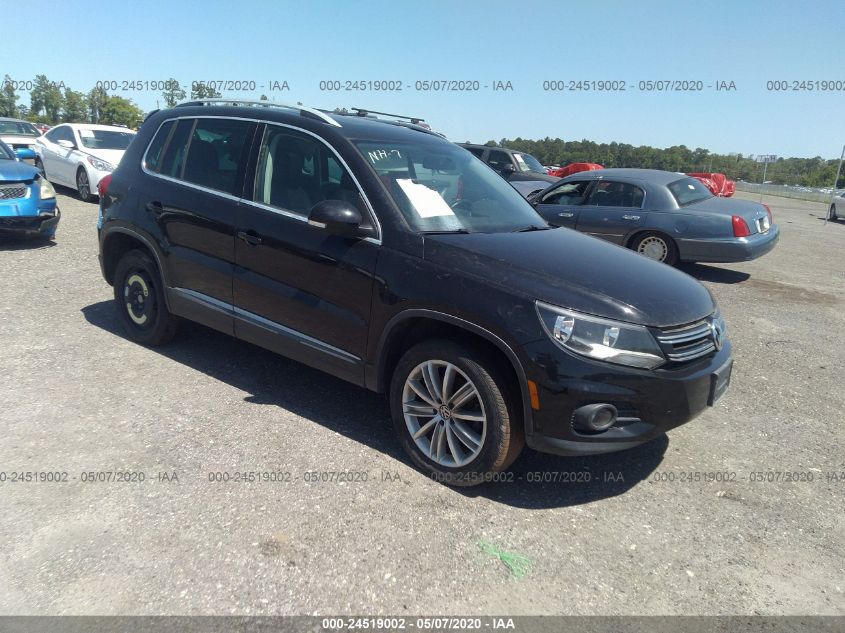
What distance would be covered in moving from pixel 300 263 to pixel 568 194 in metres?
7.22

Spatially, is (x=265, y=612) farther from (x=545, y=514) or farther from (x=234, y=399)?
(x=234, y=399)

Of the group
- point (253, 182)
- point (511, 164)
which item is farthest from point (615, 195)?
point (511, 164)

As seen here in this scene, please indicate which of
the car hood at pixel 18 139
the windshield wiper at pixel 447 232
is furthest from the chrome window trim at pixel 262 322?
the car hood at pixel 18 139

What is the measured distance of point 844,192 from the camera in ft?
75.2

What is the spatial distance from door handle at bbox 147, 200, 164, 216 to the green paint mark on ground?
3419 millimetres

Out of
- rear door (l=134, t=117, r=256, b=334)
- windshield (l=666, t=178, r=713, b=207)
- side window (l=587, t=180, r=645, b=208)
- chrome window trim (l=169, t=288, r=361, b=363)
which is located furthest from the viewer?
side window (l=587, t=180, r=645, b=208)

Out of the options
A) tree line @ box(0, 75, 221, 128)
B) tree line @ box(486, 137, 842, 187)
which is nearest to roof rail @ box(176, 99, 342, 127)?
tree line @ box(486, 137, 842, 187)

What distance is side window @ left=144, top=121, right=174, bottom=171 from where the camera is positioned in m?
4.95

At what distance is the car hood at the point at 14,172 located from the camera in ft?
27.2

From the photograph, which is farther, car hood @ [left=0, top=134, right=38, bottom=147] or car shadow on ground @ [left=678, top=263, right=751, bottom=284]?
car hood @ [left=0, top=134, right=38, bottom=147]

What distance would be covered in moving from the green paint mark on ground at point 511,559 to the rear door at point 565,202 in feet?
24.9

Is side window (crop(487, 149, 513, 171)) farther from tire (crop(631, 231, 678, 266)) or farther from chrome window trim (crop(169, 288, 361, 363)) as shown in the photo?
chrome window trim (crop(169, 288, 361, 363))

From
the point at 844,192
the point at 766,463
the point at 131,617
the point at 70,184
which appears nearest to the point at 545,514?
the point at 766,463

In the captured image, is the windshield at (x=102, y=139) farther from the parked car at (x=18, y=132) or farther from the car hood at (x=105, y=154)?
the parked car at (x=18, y=132)
